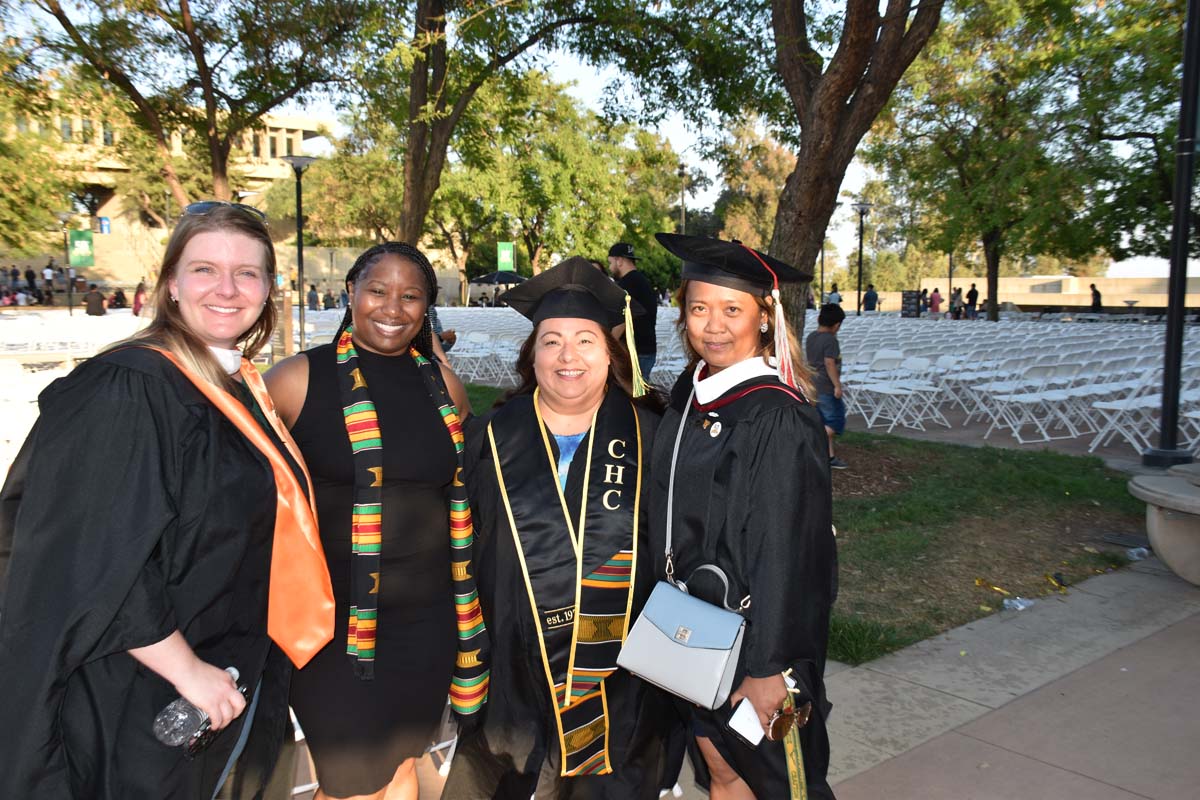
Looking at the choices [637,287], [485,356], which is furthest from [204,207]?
[485,356]

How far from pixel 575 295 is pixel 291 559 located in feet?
3.51

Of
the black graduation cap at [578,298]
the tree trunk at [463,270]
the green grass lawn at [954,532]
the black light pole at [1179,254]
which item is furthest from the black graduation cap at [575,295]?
the tree trunk at [463,270]

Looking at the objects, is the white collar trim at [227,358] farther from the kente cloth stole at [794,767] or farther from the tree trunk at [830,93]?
the tree trunk at [830,93]

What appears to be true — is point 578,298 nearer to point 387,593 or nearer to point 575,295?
point 575,295

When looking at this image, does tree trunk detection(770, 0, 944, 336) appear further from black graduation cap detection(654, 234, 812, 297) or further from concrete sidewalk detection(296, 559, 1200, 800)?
black graduation cap detection(654, 234, 812, 297)

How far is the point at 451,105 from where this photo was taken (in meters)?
12.3

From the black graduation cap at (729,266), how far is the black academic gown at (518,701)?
19.6 inches

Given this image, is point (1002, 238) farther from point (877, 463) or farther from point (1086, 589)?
point (1086, 589)

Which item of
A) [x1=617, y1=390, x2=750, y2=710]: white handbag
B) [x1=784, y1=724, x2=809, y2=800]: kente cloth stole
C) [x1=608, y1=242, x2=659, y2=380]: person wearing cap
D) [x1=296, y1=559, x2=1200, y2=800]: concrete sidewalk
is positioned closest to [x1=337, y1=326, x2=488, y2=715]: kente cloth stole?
[x1=617, y1=390, x2=750, y2=710]: white handbag

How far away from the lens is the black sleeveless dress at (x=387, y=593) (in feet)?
7.48

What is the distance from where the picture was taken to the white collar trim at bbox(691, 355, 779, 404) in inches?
90.9

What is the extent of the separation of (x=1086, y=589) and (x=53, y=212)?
139 ft

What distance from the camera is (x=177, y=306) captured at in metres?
1.88

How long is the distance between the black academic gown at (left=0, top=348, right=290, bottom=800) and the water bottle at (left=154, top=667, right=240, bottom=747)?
0.02 metres
